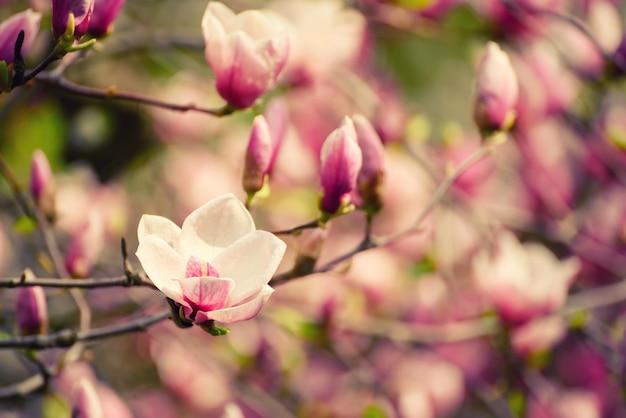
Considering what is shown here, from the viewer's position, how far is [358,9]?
4.44 feet

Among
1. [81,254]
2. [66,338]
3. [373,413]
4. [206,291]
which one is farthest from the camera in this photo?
[373,413]

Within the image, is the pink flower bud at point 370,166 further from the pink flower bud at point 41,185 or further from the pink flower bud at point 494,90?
the pink flower bud at point 41,185

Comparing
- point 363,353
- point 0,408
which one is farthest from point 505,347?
point 0,408

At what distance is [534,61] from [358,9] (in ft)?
1.31

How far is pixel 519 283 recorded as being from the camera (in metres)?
1.11

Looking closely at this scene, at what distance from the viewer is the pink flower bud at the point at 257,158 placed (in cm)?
74

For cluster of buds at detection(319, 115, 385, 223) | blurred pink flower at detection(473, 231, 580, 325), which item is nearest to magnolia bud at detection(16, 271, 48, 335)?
cluster of buds at detection(319, 115, 385, 223)

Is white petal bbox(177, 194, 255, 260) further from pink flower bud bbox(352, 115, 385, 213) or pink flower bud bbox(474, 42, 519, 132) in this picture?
pink flower bud bbox(474, 42, 519, 132)

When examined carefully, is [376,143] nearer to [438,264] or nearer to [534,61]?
[438,264]

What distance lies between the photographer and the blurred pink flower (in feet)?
3.56

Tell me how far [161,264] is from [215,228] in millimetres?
68

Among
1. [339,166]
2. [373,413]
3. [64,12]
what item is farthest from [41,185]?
[373,413]

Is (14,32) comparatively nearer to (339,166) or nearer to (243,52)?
(243,52)

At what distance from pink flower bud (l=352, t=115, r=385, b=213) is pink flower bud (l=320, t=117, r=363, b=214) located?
0.04 metres
